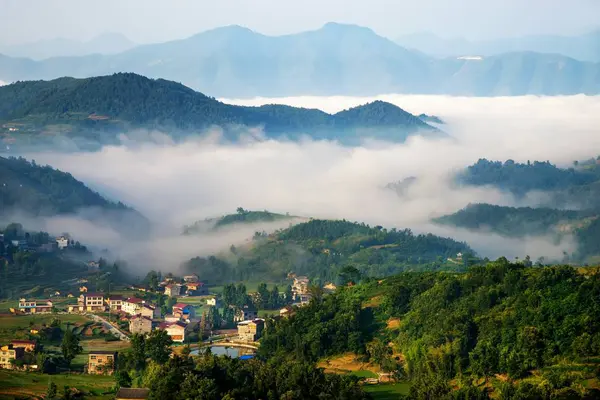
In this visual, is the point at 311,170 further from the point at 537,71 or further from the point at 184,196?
the point at 537,71

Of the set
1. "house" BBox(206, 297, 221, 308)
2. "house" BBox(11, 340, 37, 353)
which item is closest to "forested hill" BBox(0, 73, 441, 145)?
"house" BBox(206, 297, 221, 308)

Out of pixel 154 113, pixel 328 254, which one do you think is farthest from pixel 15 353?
pixel 154 113

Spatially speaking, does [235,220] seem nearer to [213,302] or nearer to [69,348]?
[213,302]

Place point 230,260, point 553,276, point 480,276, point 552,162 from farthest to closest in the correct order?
1. point 552,162
2. point 230,260
3. point 480,276
4. point 553,276

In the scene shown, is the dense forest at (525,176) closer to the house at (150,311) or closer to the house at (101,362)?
the house at (150,311)

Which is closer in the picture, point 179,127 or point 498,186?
point 498,186

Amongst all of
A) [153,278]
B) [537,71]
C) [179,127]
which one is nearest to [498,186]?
[179,127]
